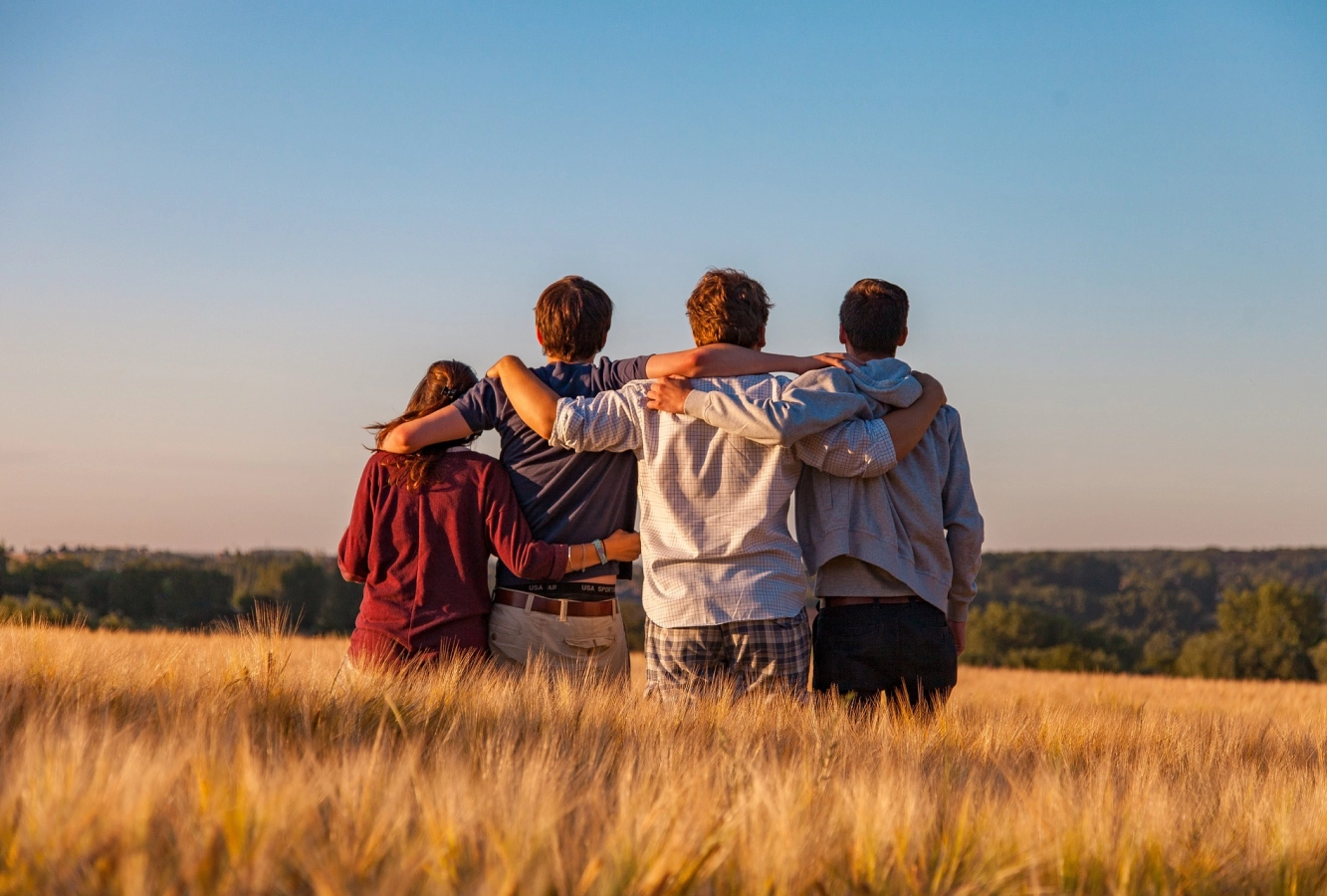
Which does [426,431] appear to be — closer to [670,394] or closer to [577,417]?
[577,417]

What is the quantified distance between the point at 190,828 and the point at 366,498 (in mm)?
2866

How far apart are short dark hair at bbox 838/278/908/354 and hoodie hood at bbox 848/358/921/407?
11 centimetres

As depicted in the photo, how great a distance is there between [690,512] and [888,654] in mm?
1128

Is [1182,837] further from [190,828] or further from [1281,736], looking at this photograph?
[1281,736]

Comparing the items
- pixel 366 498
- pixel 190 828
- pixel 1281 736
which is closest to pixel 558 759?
pixel 190 828

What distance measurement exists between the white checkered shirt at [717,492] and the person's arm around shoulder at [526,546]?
19 centimetres

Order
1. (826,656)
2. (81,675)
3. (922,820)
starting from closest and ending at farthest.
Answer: (922,820)
(81,675)
(826,656)

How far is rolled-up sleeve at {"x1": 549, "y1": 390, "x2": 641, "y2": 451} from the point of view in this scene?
474cm

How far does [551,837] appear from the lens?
243 cm

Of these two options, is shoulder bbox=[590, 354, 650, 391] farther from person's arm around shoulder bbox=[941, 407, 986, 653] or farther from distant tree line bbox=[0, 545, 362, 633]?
distant tree line bbox=[0, 545, 362, 633]

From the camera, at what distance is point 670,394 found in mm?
4637

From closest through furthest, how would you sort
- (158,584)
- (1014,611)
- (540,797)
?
(540,797)
(158,584)
(1014,611)

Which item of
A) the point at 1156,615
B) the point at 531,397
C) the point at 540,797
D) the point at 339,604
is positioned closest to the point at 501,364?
the point at 531,397

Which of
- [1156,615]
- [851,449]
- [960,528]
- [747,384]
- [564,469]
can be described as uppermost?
[747,384]
